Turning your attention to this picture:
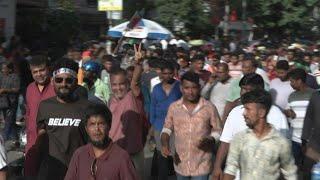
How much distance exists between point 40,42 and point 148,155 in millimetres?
15328

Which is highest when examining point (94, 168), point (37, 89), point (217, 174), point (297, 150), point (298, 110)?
point (37, 89)

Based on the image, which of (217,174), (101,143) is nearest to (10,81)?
(217,174)

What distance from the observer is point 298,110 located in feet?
28.7

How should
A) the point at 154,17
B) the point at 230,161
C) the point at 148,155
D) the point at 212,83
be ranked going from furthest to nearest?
the point at 154,17 < the point at 148,155 < the point at 212,83 < the point at 230,161

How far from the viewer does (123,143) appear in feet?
23.2

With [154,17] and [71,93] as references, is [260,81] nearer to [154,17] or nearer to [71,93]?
[71,93]

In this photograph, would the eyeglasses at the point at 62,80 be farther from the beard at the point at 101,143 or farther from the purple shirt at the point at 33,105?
the beard at the point at 101,143

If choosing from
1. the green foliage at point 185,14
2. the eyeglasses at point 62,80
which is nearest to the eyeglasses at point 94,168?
the eyeglasses at point 62,80

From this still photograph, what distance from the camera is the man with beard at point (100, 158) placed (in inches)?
170

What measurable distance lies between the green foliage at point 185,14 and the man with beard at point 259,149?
29.6m

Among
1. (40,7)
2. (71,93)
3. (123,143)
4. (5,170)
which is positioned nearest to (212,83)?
(123,143)

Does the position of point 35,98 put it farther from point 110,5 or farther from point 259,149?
point 110,5

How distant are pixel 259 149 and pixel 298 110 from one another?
12.8ft

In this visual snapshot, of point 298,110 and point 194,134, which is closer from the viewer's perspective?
point 194,134
